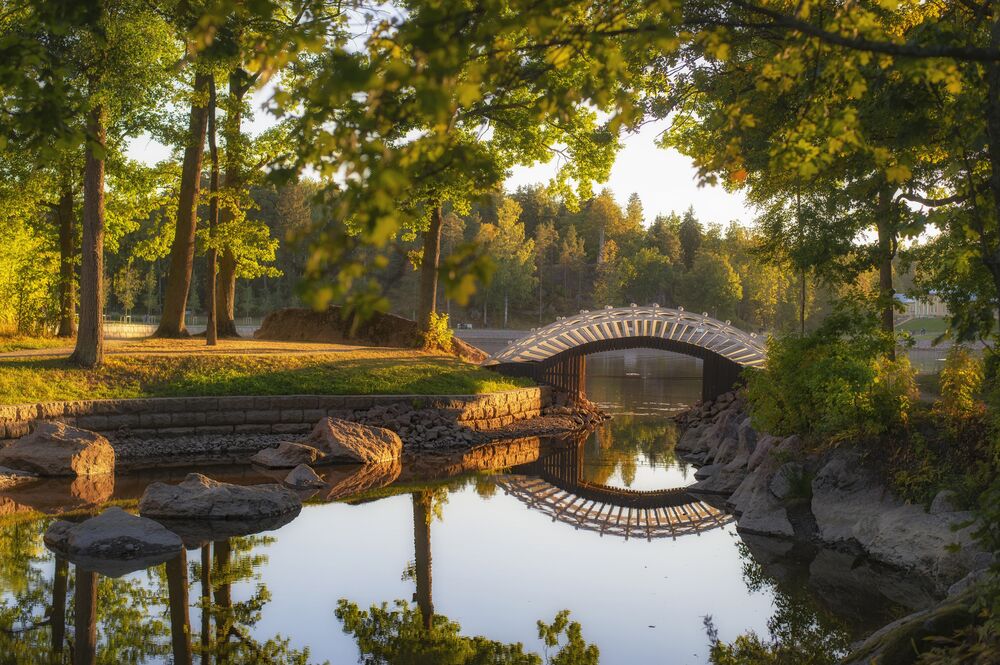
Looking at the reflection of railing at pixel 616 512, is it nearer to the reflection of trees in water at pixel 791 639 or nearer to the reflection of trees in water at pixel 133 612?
the reflection of trees in water at pixel 791 639

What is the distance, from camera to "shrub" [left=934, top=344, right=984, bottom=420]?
947 cm

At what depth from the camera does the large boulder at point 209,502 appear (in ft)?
34.9

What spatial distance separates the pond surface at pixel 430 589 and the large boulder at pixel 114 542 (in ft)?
0.58

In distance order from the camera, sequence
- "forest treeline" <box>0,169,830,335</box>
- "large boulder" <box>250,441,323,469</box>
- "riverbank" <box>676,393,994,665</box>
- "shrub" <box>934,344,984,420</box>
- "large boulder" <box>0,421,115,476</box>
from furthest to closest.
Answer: "forest treeline" <box>0,169,830,335</box>
"large boulder" <box>250,441,323,469</box>
"large boulder" <box>0,421,115,476</box>
"shrub" <box>934,344,984,420</box>
"riverbank" <box>676,393,994,665</box>

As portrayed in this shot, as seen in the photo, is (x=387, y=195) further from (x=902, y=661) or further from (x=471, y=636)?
(x=471, y=636)

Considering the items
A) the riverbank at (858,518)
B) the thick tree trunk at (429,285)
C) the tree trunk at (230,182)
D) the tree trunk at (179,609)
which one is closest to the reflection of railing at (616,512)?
the riverbank at (858,518)

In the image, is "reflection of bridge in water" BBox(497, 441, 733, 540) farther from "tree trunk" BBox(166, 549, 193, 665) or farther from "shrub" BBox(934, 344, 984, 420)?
"tree trunk" BBox(166, 549, 193, 665)

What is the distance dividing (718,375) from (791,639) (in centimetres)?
1589

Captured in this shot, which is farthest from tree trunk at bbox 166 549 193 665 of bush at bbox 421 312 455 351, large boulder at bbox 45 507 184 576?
bush at bbox 421 312 455 351

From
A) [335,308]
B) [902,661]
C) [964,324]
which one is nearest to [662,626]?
[902,661]

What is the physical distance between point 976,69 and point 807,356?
748cm

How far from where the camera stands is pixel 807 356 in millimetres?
12047

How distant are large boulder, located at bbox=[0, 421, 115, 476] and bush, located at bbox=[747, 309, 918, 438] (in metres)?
9.03

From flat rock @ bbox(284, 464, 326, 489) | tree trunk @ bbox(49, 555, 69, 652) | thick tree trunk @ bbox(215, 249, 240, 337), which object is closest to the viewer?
tree trunk @ bbox(49, 555, 69, 652)
